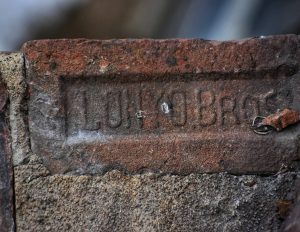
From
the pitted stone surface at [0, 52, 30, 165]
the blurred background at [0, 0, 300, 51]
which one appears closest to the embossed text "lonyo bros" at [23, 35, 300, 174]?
the pitted stone surface at [0, 52, 30, 165]

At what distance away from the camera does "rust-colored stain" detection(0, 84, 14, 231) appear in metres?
1.50

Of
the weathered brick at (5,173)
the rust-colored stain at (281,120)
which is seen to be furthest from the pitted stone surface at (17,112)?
the rust-colored stain at (281,120)

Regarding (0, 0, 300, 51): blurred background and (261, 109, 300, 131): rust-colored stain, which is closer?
(261, 109, 300, 131): rust-colored stain

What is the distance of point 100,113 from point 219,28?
7.72 ft

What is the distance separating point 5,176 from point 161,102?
357mm

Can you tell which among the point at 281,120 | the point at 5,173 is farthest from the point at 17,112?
the point at 281,120

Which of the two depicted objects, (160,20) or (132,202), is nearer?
(132,202)

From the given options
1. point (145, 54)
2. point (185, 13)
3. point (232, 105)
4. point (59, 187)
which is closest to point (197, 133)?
point (232, 105)

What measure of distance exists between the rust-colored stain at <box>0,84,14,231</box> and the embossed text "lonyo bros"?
56mm

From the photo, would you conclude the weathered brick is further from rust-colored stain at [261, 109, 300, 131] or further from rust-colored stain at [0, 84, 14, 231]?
rust-colored stain at [261, 109, 300, 131]

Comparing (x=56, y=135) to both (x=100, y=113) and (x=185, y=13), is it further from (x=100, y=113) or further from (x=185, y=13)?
(x=185, y=13)

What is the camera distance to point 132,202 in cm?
152

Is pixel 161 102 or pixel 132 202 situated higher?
pixel 161 102

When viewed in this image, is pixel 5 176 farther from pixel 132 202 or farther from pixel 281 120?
pixel 281 120
